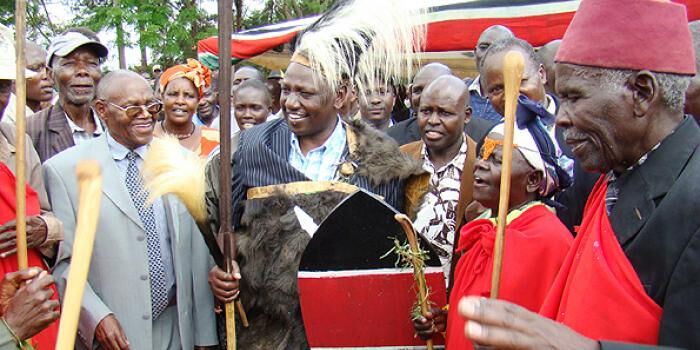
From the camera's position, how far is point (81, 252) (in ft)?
4.76

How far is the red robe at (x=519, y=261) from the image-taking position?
254cm

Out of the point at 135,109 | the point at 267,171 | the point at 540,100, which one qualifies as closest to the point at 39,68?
the point at 135,109

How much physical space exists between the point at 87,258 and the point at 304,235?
1630 mm

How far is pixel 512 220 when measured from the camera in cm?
272

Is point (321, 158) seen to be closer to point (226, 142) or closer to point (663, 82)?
point (226, 142)

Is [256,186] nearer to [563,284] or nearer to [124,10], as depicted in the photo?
[563,284]

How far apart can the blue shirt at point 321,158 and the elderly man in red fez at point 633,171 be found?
1529 mm

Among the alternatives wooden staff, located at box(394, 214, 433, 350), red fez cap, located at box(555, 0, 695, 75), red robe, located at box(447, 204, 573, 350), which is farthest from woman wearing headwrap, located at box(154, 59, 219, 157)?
red fez cap, located at box(555, 0, 695, 75)

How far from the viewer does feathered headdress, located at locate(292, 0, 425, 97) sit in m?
3.18

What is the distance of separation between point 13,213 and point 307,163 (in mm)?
1334

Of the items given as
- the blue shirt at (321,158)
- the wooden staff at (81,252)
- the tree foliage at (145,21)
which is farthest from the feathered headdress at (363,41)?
the tree foliage at (145,21)

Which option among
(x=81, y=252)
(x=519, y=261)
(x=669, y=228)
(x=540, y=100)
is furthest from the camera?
(x=540, y=100)

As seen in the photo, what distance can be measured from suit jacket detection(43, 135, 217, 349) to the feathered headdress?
42.7 inches

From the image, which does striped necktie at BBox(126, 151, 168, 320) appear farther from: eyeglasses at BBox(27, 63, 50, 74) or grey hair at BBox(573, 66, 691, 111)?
eyeglasses at BBox(27, 63, 50, 74)
